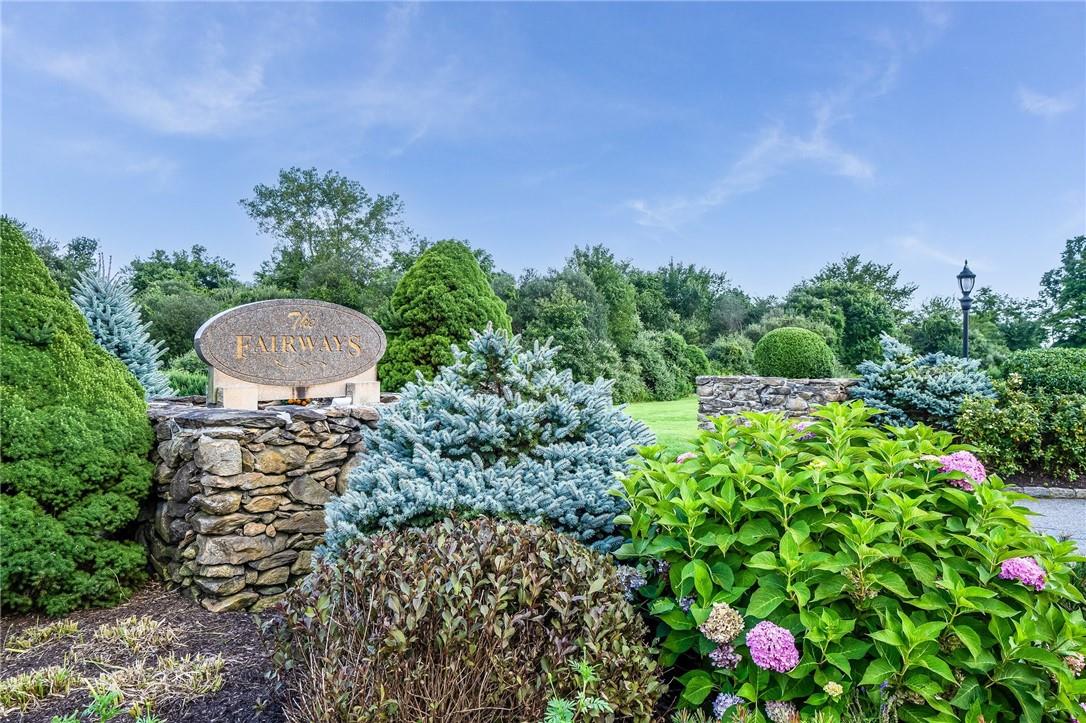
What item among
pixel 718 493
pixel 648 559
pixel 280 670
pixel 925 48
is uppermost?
pixel 925 48

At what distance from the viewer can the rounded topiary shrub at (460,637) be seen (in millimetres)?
1434

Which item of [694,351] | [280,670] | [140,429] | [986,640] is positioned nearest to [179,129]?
[140,429]

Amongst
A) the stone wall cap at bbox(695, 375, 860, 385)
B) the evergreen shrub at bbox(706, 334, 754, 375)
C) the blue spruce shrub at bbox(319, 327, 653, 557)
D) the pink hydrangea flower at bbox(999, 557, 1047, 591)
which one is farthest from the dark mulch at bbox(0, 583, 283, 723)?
the evergreen shrub at bbox(706, 334, 754, 375)

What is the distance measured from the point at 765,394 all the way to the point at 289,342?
28.3 feet

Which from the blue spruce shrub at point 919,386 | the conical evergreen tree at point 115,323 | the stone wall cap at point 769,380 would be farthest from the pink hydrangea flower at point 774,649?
the stone wall cap at point 769,380

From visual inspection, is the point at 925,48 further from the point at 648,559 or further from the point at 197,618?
the point at 197,618

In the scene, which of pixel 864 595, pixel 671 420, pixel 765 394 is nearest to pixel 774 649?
pixel 864 595

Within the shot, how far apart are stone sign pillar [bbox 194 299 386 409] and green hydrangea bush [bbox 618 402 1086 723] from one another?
4080 millimetres

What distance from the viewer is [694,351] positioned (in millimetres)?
19578

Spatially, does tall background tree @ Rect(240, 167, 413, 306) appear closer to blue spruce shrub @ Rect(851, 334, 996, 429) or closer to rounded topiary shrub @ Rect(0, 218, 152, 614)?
blue spruce shrub @ Rect(851, 334, 996, 429)

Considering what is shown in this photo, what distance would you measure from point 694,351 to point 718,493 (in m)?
18.2

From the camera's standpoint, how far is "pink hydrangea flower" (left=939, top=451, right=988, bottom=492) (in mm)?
1891

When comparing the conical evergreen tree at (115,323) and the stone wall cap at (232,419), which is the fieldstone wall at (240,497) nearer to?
the stone wall cap at (232,419)

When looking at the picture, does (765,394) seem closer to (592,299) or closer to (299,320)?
(299,320)
